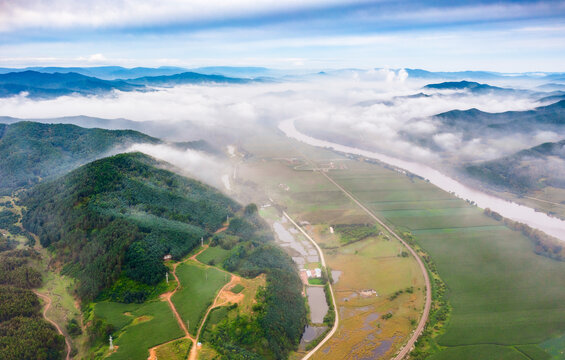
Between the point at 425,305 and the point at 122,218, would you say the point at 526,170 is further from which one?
the point at 122,218

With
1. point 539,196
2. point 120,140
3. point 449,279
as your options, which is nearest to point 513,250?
point 449,279

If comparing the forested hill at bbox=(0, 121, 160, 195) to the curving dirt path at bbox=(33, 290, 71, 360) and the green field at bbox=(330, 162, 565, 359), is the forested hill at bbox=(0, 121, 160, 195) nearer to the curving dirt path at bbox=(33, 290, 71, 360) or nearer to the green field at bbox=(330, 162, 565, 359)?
the curving dirt path at bbox=(33, 290, 71, 360)

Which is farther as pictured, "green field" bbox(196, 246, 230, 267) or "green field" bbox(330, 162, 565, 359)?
"green field" bbox(196, 246, 230, 267)

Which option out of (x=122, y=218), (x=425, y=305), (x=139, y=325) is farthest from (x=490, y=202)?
(x=139, y=325)

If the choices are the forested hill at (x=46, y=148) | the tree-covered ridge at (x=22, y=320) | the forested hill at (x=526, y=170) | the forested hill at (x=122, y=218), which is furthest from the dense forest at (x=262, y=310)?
the forested hill at (x=526, y=170)

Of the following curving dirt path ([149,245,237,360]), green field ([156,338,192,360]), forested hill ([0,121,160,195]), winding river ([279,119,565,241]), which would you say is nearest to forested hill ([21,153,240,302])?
curving dirt path ([149,245,237,360])
